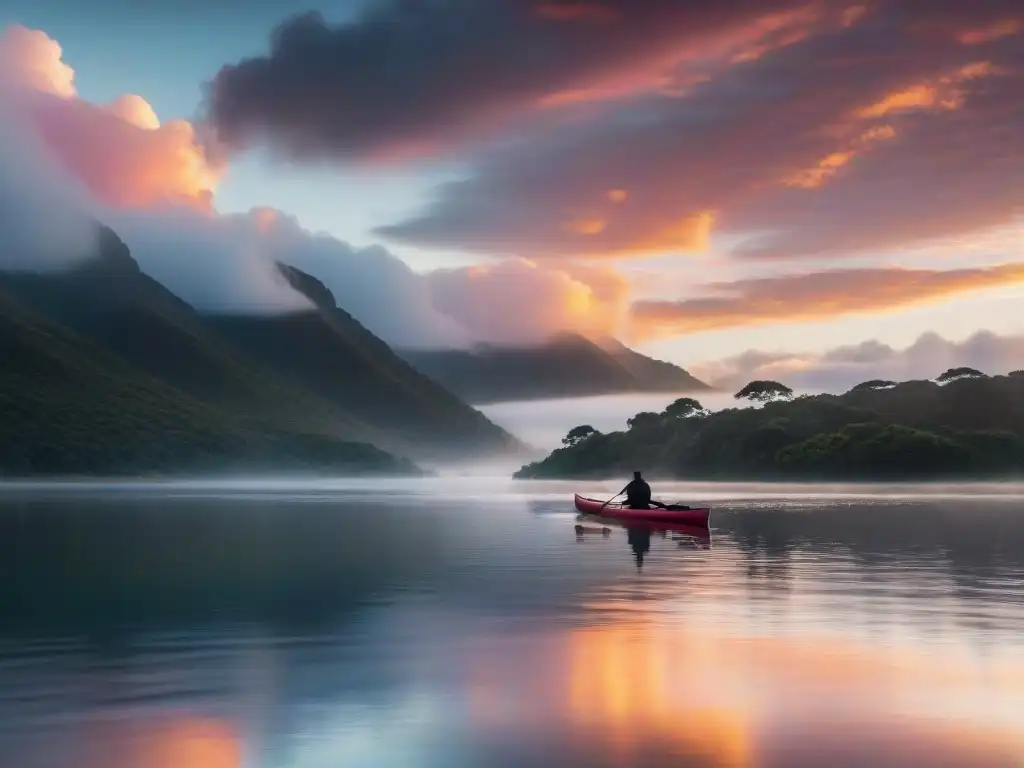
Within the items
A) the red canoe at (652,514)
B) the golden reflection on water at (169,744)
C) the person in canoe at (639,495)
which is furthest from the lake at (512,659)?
the person in canoe at (639,495)

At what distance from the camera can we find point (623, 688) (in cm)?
2512

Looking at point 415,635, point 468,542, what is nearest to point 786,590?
point 415,635

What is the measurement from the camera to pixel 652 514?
276 ft

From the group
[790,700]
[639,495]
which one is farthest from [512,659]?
[639,495]

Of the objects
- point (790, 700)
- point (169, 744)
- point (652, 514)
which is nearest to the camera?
point (169, 744)

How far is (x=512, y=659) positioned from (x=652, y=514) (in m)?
55.9

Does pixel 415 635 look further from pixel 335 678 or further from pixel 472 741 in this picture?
pixel 472 741

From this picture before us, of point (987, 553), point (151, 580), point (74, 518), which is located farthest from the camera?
point (74, 518)

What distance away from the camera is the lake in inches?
795

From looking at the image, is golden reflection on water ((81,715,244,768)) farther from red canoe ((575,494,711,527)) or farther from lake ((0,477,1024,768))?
red canoe ((575,494,711,527))

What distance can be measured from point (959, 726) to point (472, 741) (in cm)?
787

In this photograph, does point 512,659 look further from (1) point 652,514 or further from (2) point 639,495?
(2) point 639,495

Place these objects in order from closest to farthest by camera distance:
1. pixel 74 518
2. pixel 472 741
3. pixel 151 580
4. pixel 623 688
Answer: pixel 472 741 < pixel 623 688 < pixel 151 580 < pixel 74 518

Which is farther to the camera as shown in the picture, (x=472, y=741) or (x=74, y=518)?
(x=74, y=518)
